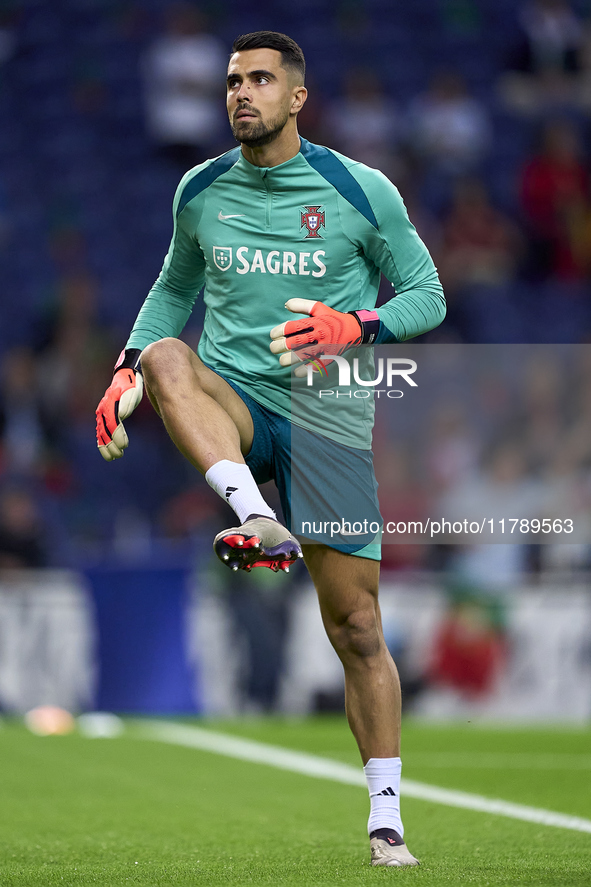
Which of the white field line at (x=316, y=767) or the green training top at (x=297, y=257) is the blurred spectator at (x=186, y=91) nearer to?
the white field line at (x=316, y=767)

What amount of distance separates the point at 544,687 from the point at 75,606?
3.49 metres

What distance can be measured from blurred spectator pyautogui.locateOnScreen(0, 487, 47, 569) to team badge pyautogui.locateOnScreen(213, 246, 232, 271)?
6390mm

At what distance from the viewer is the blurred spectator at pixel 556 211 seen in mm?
13484

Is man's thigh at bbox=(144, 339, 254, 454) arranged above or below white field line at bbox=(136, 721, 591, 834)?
above

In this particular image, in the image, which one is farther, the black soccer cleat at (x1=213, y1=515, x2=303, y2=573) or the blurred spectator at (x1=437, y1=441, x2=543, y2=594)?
the blurred spectator at (x1=437, y1=441, x2=543, y2=594)

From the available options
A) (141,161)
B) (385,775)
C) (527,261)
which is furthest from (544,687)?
(141,161)

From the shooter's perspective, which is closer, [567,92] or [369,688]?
[369,688]

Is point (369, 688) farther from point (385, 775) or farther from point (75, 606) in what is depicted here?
point (75, 606)

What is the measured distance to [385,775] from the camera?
4.12 metres

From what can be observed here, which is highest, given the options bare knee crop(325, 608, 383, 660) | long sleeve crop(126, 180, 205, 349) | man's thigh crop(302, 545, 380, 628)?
long sleeve crop(126, 180, 205, 349)

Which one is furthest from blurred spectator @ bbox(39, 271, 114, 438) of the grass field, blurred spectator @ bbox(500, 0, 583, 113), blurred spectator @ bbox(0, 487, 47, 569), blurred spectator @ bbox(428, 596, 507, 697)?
blurred spectator @ bbox(500, 0, 583, 113)

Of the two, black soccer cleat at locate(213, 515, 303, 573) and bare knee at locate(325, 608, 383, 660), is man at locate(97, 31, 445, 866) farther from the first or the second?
black soccer cleat at locate(213, 515, 303, 573)

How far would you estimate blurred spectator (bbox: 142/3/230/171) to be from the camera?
13.5m

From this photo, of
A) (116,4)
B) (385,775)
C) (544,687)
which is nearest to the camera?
(385,775)
